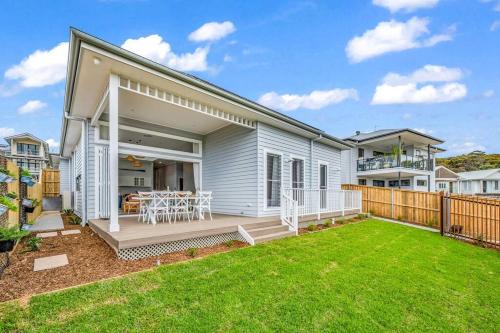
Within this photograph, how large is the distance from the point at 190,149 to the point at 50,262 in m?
6.32

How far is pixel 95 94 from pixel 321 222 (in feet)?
24.9

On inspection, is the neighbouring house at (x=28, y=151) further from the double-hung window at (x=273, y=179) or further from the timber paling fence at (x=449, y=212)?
the timber paling fence at (x=449, y=212)

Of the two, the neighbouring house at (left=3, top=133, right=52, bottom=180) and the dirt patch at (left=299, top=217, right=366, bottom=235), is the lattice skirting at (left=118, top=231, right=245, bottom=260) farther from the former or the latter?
the neighbouring house at (left=3, top=133, right=52, bottom=180)

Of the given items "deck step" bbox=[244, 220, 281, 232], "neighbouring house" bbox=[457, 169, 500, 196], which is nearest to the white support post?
"deck step" bbox=[244, 220, 281, 232]

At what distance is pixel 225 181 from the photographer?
28.8ft

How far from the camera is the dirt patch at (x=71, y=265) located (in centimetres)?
329

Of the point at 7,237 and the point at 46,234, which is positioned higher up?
the point at 7,237

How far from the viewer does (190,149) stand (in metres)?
10.0

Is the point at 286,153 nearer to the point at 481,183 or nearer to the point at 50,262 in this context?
the point at 50,262

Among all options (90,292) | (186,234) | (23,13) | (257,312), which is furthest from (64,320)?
(23,13)

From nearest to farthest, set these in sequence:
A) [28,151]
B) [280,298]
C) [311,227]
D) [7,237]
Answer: [280,298]
[7,237]
[311,227]
[28,151]

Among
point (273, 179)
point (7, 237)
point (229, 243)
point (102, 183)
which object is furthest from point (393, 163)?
point (7, 237)

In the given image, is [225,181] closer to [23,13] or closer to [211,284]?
[211,284]

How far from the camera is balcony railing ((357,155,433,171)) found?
17469mm
